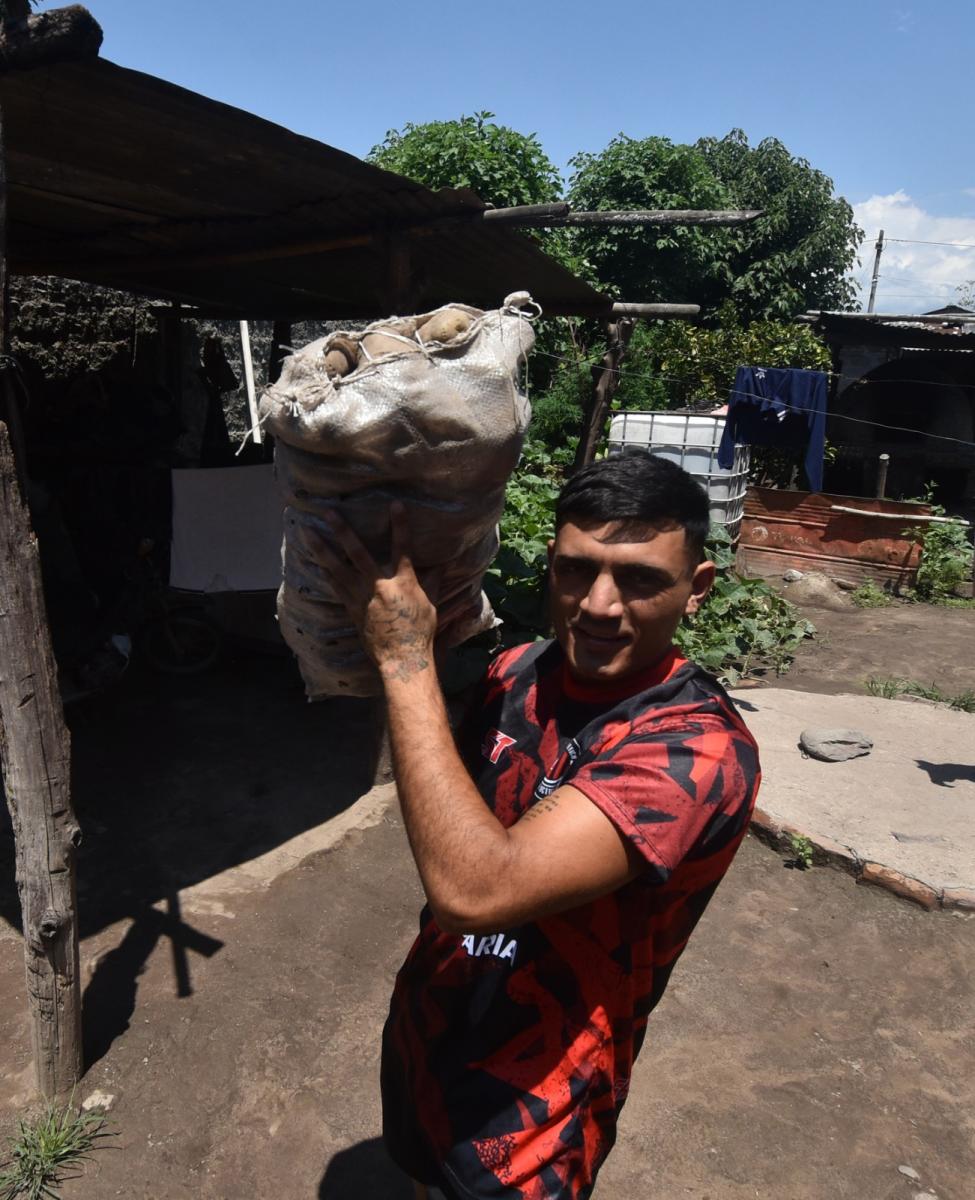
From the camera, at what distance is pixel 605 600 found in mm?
1314

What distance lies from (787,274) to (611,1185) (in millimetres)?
18516

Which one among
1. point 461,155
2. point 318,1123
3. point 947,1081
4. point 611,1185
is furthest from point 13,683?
point 461,155

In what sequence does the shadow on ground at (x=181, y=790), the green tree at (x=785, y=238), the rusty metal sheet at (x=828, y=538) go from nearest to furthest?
1. the shadow on ground at (x=181, y=790)
2. the rusty metal sheet at (x=828, y=538)
3. the green tree at (x=785, y=238)

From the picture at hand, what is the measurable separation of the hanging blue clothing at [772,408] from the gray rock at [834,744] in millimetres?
5349

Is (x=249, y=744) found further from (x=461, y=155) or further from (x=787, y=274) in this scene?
(x=787, y=274)

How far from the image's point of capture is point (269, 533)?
5883 millimetres

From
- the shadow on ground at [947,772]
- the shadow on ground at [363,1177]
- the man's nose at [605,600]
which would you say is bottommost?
the shadow on ground at [363,1177]

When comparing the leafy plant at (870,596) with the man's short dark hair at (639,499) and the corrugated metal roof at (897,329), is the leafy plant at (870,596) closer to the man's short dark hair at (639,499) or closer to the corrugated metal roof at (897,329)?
the corrugated metal roof at (897,329)

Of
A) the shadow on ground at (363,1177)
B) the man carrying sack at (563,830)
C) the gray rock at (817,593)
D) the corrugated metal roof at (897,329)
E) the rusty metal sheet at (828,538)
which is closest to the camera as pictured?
the man carrying sack at (563,830)

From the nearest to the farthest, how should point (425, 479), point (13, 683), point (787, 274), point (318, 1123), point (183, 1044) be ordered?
point (425, 479) → point (13, 683) → point (318, 1123) → point (183, 1044) → point (787, 274)

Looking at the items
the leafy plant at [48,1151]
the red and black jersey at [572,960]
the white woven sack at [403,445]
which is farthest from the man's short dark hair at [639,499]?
the leafy plant at [48,1151]

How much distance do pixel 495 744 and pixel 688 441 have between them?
9.46 metres

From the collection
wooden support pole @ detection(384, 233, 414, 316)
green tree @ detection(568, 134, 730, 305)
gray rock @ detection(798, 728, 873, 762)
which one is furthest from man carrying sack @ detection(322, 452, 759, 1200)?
green tree @ detection(568, 134, 730, 305)

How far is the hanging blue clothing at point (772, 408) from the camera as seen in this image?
1042cm
